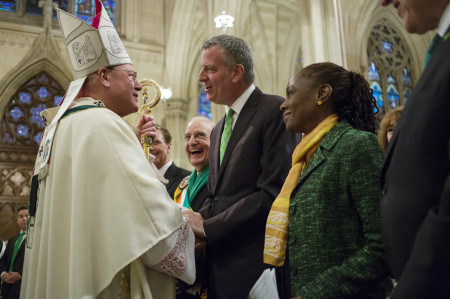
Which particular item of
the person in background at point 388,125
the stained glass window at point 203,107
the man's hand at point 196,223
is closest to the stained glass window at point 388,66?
the stained glass window at point 203,107

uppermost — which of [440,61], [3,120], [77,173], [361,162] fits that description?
[440,61]

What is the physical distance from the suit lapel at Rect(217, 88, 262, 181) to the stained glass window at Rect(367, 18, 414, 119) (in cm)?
1303

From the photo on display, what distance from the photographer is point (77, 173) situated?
1.79m

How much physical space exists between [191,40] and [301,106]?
1273 cm

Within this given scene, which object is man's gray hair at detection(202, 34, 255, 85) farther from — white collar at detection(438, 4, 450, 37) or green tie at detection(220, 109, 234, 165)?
white collar at detection(438, 4, 450, 37)

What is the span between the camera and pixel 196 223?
6.72 ft

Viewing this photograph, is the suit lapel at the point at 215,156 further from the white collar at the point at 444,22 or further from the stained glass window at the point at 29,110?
the stained glass window at the point at 29,110

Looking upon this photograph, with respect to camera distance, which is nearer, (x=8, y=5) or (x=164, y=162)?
(x=164, y=162)

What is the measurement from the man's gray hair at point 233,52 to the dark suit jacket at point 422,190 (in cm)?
139

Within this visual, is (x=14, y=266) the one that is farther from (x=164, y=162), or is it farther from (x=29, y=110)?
(x=29, y=110)

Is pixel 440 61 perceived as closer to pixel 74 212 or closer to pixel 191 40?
pixel 74 212

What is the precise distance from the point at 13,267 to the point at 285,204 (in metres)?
4.98

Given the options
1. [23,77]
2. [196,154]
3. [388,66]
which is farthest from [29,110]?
[388,66]

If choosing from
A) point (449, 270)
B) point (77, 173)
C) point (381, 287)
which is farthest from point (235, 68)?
point (449, 270)
